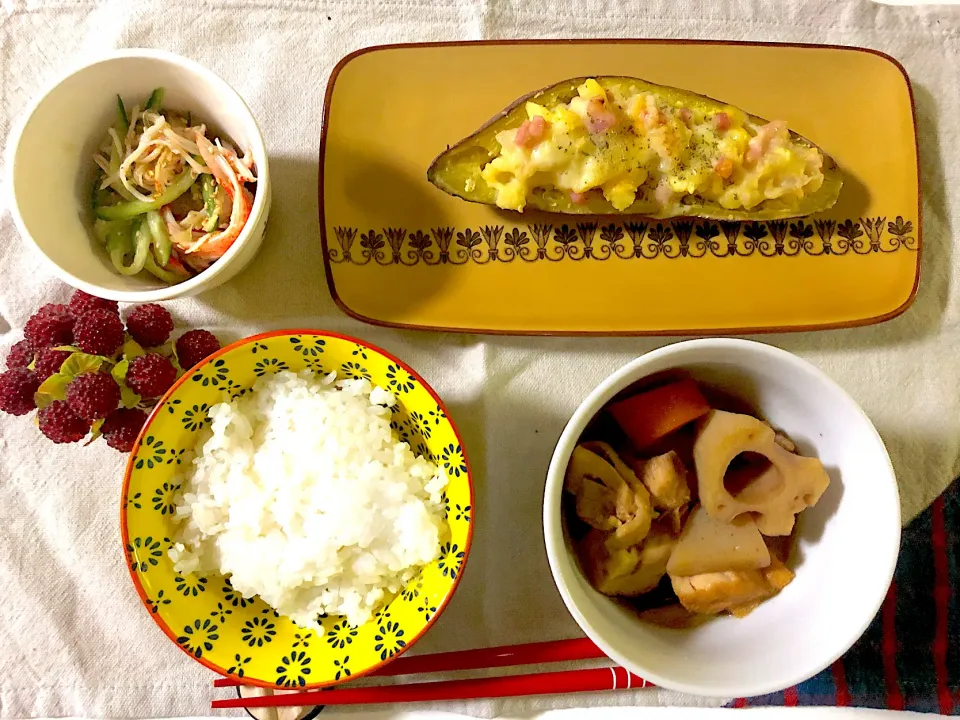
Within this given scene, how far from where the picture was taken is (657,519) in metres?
0.79

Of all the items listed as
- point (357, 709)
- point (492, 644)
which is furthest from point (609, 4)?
point (357, 709)

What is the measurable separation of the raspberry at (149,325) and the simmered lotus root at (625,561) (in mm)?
562

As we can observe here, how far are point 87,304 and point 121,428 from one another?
163 mm

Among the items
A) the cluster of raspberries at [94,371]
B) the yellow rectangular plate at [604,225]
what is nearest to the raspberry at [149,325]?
the cluster of raspberries at [94,371]

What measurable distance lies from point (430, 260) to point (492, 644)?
50cm

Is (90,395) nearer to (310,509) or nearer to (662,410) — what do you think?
(310,509)

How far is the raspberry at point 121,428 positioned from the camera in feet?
2.87

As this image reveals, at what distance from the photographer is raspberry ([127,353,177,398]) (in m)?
0.85

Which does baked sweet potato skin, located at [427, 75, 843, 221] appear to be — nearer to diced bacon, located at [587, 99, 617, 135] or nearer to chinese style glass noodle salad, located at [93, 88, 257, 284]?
diced bacon, located at [587, 99, 617, 135]

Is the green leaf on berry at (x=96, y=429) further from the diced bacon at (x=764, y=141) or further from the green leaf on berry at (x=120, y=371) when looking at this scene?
the diced bacon at (x=764, y=141)

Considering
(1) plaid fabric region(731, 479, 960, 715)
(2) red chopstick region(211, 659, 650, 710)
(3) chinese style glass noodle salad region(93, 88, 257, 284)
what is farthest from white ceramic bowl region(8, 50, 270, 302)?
(1) plaid fabric region(731, 479, 960, 715)

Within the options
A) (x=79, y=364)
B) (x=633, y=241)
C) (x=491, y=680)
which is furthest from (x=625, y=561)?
(x=79, y=364)

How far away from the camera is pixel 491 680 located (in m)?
0.94

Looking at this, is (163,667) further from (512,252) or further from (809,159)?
(809,159)
